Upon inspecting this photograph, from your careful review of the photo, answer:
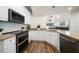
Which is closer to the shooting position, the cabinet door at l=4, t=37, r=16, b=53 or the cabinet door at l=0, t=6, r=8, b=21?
the cabinet door at l=4, t=37, r=16, b=53

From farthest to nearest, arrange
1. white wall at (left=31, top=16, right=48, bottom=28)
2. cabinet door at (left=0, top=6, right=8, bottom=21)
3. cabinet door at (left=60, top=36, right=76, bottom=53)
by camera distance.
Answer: white wall at (left=31, top=16, right=48, bottom=28)
cabinet door at (left=0, top=6, right=8, bottom=21)
cabinet door at (left=60, top=36, right=76, bottom=53)

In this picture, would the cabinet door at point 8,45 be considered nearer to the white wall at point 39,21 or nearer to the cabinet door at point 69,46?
the cabinet door at point 69,46

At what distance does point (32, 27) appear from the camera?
752cm

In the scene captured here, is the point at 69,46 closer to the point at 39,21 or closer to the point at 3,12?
the point at 3,12

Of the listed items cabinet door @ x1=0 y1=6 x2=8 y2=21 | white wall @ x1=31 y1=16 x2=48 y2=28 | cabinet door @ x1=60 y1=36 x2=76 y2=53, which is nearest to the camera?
cabinet door @ x1=60 y1=36 x2=76 y2=53

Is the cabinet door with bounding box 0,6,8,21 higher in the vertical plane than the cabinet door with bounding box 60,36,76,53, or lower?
higher

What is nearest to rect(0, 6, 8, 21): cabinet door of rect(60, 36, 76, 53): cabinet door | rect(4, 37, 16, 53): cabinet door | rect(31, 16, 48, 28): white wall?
rect(4, 37, 16, 53): cabinet door

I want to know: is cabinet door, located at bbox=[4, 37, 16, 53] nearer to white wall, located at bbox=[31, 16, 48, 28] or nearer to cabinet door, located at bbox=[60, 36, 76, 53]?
cabinet door, located at bbox=[60, 36, 76, 53]
